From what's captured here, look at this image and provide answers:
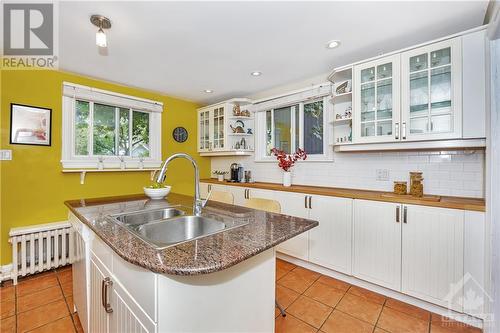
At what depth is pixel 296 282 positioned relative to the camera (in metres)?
2.37

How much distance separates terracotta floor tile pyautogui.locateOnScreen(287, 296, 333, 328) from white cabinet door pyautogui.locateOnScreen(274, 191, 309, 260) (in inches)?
23.5

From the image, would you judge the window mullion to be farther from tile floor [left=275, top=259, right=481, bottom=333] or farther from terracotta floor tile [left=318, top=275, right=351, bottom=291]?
terracotta floor tile [left=318, top=275, right=351, bottom=291]

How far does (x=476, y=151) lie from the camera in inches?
76.4

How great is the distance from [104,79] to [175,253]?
3.08 meters

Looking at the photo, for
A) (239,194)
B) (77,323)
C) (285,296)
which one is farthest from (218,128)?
(77,323)

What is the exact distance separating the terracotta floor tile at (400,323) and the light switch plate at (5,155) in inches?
150

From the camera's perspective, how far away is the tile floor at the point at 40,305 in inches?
69.4

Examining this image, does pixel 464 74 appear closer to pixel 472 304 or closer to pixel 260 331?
pixel 472 304

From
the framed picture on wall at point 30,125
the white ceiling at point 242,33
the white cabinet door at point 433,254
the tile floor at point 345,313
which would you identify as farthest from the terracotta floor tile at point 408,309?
the framed picture on wall at point 30,125

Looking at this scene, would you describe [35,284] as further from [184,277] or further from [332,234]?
[332,234]

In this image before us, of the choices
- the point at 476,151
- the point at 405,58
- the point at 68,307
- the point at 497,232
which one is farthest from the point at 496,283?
the point at 68,307

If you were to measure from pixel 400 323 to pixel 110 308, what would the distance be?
204 cm

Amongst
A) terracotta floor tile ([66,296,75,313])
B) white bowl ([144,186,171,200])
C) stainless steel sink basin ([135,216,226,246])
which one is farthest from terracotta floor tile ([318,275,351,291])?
terracotta floor tile ([66,296,75,313])

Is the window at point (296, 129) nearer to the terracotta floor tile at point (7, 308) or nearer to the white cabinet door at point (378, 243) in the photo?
the white cabinet door at point (378, 243)
